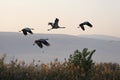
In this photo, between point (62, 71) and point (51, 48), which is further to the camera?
point (51, 48)

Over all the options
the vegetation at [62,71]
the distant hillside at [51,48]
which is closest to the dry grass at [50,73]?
the vegetation at [62,71]

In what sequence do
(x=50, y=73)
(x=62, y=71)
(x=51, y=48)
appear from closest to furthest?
(x=50, y=73)
(x=62, y=71)
(x=51, y=48)

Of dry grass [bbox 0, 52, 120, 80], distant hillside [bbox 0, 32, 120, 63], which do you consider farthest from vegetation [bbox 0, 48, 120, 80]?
distant hillside [bbox 0, 32, 120, 63]

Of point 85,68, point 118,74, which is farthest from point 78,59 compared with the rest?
point 118,74

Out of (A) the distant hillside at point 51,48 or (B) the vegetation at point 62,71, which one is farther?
(A) the distant hillside at point 51,48

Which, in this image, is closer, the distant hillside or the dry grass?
the dry grass

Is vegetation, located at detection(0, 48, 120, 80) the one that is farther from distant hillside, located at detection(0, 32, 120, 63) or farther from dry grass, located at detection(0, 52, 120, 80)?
distant hillside, located at detection(0, 32, 120, 63)

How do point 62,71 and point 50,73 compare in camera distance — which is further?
point 62,71

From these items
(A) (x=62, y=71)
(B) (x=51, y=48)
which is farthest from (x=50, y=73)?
(B) (x=51, y=48)

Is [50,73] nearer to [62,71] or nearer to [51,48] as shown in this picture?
[62,71]

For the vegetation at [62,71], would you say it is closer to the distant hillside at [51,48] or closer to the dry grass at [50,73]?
the dry grass at [50,73]

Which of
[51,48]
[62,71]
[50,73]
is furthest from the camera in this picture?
[51,48]

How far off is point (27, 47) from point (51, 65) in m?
70.0

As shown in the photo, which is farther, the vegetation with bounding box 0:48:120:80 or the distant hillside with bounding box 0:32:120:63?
the distant hillside with bounding box 0:32:120:63
